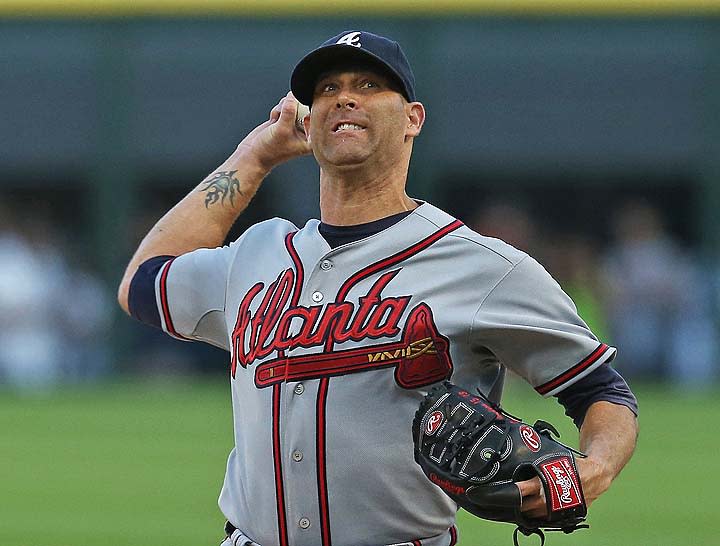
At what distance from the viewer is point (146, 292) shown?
3451 mm

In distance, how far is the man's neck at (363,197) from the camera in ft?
10.4

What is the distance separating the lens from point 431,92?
626 inches

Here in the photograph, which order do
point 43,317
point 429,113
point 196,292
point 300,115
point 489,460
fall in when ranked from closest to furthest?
point 489,460 < point 196,292 < point 300,115 < point 43,317 < point 429,113

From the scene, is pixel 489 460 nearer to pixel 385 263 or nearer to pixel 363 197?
pixel 385 263

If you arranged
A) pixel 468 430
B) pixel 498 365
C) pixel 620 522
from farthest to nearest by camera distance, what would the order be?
pixel 620 522 → pixel 498 365 → pixel 468 430

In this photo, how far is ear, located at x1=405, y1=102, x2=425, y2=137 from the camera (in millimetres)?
3195

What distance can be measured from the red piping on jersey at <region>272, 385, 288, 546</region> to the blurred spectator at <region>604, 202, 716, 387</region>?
1176cm

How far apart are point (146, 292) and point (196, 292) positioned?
0.16m

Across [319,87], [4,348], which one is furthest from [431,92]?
[319,87]

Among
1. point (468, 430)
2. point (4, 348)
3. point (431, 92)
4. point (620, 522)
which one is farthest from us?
point (431, 92)

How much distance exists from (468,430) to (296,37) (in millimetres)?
13280

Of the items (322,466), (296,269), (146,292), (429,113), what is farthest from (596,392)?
(429,113)

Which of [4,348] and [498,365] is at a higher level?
[4,348]

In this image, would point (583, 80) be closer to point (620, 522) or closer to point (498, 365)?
point (620, 522)
